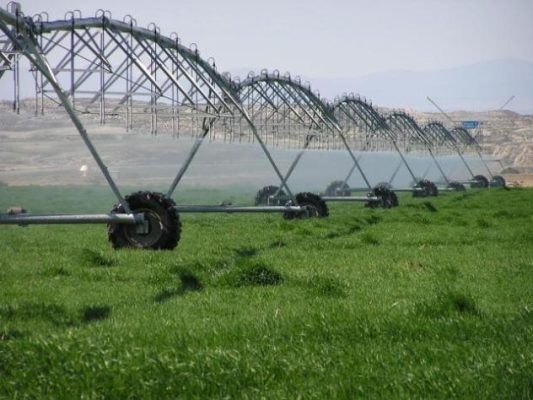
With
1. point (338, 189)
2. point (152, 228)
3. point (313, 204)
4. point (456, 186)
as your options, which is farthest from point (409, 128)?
point (152, 228)

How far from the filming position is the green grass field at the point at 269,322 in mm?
4344

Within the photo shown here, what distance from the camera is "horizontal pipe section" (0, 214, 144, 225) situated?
8984mm

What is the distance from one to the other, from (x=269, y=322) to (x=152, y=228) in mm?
5815

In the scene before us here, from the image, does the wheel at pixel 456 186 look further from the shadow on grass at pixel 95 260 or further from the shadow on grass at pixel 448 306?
the shadow on grass at pixel 448 306

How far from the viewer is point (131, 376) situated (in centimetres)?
438

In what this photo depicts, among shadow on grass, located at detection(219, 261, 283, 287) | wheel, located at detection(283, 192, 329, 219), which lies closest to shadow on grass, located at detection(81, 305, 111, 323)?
shadow on grass, located at detection(219, 261, 283, 287)

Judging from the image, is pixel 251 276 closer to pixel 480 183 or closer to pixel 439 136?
pixel 439 136

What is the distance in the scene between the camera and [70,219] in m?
9.84

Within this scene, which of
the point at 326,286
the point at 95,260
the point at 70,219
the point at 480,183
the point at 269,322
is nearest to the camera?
the point at 269,322

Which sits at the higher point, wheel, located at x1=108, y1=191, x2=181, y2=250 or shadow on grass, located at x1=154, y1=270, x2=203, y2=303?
wheel, located at x1=108, y1=191, x2=181, y2=250

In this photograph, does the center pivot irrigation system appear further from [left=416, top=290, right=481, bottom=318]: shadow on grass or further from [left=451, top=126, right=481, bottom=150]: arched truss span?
[left=451, top=126, right=481, bottom=150]: arched truss span

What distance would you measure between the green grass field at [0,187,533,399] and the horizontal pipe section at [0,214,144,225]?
36cm

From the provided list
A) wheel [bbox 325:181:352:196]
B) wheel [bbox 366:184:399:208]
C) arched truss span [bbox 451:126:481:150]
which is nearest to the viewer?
wheel [bbox 366:184:399:208]

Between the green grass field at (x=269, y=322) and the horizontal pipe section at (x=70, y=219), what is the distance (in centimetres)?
36
